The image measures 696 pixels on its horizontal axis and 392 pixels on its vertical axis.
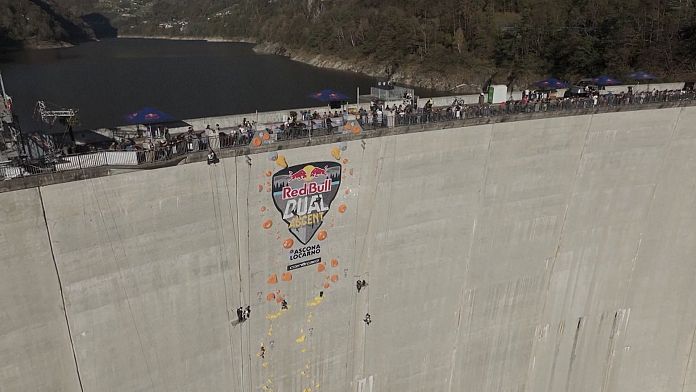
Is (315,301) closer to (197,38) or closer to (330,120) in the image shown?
(330,120)

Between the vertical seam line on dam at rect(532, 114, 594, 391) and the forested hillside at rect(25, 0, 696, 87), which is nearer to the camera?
the vertical seam line on dam at rect(532, 114, 594, 391)

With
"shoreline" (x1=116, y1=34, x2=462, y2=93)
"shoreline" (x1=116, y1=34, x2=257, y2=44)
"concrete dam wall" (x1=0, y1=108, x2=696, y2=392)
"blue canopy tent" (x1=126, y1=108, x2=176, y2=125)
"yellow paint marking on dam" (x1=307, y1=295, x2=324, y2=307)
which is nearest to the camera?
"concrete dam wall" (x1=0, y1=108, x2=696, y2=392)

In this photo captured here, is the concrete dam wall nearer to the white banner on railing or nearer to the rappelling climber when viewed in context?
the rappelling climber

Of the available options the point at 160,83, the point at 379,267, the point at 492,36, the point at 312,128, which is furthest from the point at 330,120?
the point at 492,36

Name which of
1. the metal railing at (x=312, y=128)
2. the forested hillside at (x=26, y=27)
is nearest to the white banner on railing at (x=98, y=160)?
the metal railing at (x=312, y=128)

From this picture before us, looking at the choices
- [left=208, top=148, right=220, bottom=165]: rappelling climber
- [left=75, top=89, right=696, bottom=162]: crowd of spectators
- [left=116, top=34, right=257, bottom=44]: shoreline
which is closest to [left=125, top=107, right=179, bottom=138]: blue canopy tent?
[left=75, top=89, right=696, bottom=162]: crowd of spectators

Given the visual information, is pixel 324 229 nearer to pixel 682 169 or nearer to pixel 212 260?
pixel 212 260

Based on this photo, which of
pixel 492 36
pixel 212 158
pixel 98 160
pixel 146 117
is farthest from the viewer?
pixel 492 36
